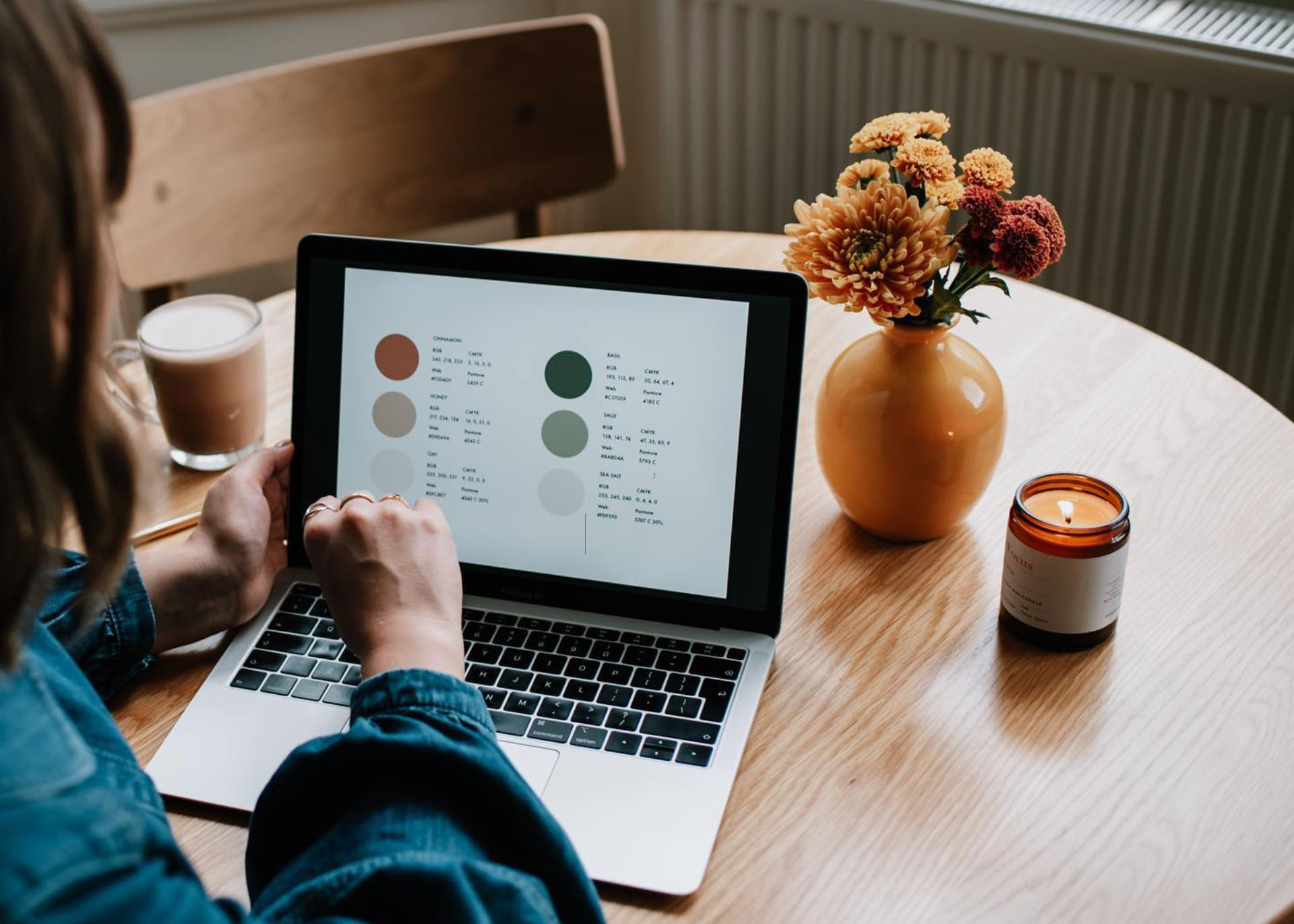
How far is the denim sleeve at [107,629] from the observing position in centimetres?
80

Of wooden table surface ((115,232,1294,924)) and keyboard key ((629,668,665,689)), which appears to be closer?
wooden table surface ((115,232,1294,924))

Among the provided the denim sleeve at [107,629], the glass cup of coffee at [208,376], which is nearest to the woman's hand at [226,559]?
the denim sleeve at [107,629]

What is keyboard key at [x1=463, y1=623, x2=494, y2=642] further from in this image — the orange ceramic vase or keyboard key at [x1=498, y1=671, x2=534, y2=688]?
the orange ceramic vase

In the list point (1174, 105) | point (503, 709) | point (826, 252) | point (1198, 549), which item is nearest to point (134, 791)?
point (503, 709)

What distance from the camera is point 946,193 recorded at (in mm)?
821

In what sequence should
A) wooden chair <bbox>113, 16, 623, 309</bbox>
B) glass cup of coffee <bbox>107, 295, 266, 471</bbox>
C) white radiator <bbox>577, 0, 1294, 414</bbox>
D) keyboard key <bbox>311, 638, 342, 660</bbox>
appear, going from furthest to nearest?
white radiator <bbox>577, 0, 1294, 414</bbox>, wooden chair <bbox>113, 16, 623, 309</bbox>, glass cup of coffee <bbox>107, 295, 266, 471</bbox>, keyboard key <bbox>311, 638, 342, 660</bbox>

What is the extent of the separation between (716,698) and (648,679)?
0.15ft

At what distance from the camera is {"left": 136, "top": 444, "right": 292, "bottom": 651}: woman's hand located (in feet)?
2.79

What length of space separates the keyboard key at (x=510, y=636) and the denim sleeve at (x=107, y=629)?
0.75ft

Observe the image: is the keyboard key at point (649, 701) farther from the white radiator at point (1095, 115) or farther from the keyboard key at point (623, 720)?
the white radiator at point (1095, 115)

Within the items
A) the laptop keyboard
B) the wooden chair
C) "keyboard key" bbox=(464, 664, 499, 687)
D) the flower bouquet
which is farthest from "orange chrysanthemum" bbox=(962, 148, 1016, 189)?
the wooden chair

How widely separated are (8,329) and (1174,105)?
161 cm

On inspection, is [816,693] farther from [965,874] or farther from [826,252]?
[826,252]

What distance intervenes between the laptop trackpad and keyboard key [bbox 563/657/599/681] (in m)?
0.07
